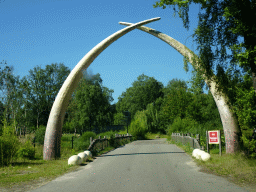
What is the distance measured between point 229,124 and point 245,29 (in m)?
6.35

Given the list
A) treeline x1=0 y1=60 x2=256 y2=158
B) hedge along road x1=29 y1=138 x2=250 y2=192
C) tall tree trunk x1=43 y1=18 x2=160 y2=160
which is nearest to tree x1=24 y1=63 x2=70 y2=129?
treeline x1=0 y1=60 x2=256 y2=158

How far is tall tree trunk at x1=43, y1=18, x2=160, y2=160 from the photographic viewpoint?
14600mm

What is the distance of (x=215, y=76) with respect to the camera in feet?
40.9

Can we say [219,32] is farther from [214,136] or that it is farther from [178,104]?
[178,104]

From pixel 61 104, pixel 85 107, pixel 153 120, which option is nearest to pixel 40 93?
pixel 85 107

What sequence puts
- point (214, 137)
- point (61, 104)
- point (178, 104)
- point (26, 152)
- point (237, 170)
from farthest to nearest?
1. point (178, 104)
2. point (61, 104)
3. point (26, 152)
4. point (214, 137)
5. point (237, 170)

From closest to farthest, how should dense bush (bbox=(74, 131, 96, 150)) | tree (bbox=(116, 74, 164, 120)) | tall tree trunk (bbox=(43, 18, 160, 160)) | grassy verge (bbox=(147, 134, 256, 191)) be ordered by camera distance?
grassy verge (bbox=(147, 134, 256, 191)) → tall tree trunk (bbox=(43, 18, 160, 160)) → dense bush (bbox=(74, 131, 96, 150)) → tree (bbox=(116, 74, 164, 120))

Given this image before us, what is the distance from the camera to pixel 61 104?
50.6 feet

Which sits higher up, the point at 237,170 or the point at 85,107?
the point at 85,107

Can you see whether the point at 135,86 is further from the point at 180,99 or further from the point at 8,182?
the point at 8,182

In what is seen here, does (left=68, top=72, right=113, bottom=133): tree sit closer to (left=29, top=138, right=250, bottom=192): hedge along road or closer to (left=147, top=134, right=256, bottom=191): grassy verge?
(left=147, top=134, right=256, bottom=191): grassy verge

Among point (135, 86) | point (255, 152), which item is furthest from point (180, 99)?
point (135, 86)

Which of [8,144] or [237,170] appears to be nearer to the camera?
[237,170]

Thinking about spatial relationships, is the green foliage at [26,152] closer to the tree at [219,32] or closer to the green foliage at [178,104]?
the tree at [219,32]
